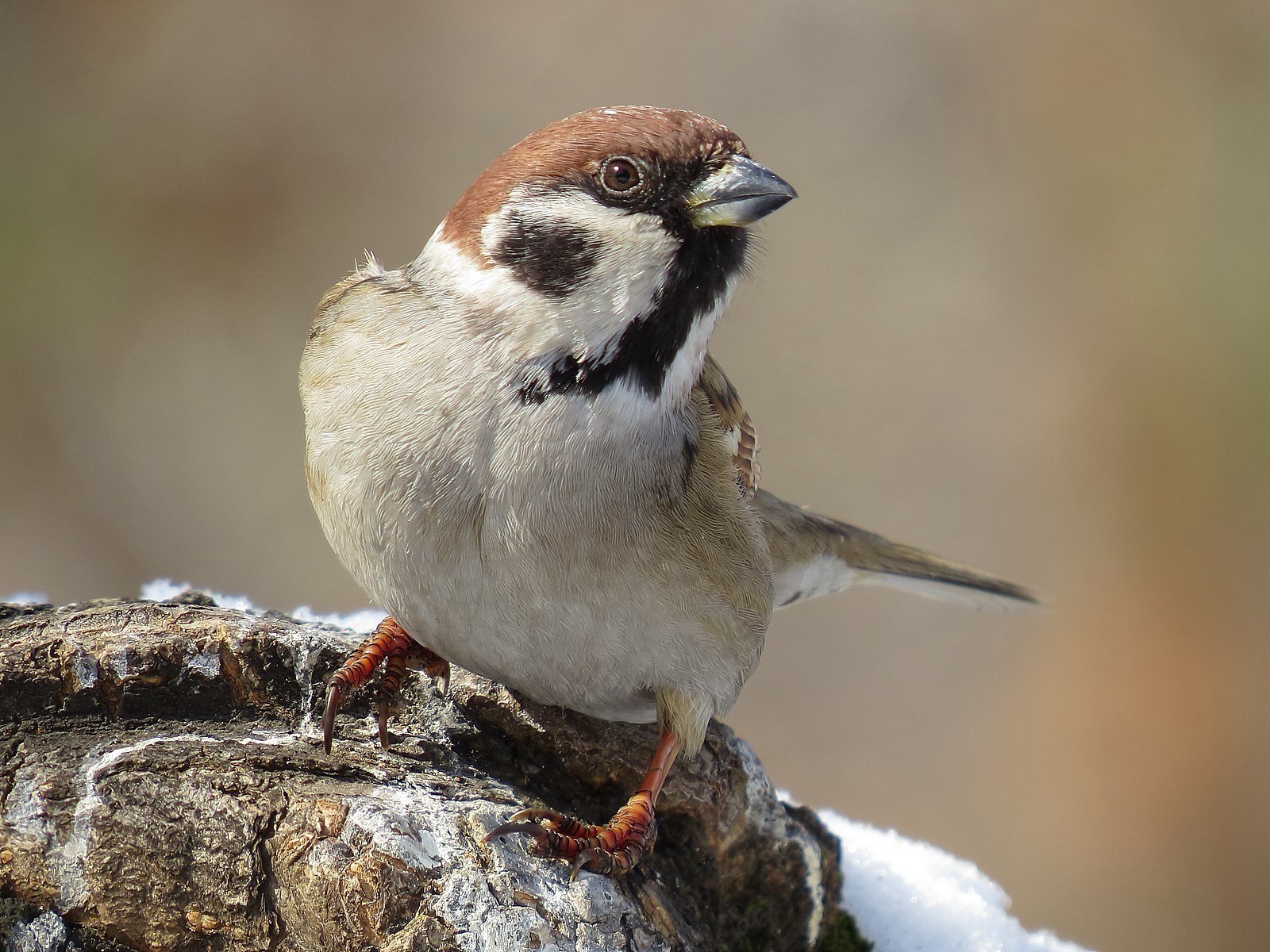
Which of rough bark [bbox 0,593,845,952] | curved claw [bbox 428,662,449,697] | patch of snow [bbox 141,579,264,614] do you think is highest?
curved claw [bbox 428,662,449,697]

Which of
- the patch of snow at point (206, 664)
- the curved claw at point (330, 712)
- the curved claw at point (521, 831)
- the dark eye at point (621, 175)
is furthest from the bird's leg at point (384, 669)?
the dark eye at point (621, 175)

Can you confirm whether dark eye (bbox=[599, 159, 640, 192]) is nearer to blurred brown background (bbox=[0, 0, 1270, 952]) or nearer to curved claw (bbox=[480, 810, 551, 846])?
curved claw (bbox=[480, 810, 551, 846])

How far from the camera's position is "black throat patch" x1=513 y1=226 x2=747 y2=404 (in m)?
2.18

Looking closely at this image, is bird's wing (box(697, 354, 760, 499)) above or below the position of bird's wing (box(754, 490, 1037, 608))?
above

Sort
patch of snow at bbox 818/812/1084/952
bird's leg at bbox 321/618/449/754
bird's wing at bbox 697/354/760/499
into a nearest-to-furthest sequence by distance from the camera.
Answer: bird's leg at bbox 321/618/449/754 → bird's wing at bbox 697/354/760/499 → patch of snow at bbox 818/812/1084/952

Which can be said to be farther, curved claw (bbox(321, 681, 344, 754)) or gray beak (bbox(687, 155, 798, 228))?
curved claw (bbox(321, 681, 344, 754))

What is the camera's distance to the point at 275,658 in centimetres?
242

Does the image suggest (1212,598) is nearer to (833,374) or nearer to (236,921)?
(833,374)

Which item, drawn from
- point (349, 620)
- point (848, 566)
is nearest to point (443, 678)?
point (349, 620)

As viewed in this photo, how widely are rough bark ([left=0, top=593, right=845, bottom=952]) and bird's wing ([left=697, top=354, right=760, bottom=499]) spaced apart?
21.3 inches

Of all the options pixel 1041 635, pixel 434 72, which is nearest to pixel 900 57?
pixel 434 72

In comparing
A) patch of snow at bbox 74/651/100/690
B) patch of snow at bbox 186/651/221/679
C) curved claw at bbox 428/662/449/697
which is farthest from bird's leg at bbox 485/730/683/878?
patch of snow at bbox 74/651/100/690

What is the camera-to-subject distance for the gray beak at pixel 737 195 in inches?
83.8

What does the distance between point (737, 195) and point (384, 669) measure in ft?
3.67
